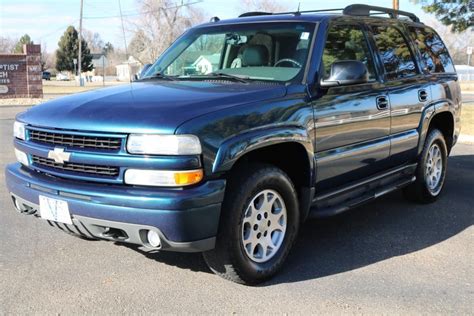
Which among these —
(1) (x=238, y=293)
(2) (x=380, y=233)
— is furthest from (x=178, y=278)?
(2) (x=380, y=233)

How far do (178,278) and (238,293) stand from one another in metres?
0.50

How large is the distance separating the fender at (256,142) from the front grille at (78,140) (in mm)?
644

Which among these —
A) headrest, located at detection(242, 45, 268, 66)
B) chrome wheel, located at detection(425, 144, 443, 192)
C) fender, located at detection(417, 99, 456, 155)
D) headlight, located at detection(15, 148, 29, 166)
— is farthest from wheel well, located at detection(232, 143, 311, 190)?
chrome wheel, located at detection(425, 144, 443, 192)

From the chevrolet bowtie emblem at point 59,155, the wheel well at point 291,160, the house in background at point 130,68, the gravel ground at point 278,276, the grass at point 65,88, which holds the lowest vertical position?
the gravel ground at point 278,276

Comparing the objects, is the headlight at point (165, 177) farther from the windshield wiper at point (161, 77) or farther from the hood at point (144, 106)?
the windshield wiper at point (161, 77)

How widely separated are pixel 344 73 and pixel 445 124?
9.48ft

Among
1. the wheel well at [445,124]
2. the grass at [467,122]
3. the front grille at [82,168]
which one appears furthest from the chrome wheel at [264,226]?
the grass at [467,122]

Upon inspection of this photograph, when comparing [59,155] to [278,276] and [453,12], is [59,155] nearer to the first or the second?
[278,276]

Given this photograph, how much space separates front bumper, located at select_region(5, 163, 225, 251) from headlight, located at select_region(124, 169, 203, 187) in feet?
0.14

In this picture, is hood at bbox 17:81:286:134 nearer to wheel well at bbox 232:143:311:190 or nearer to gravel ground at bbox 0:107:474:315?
wheel well at bbox 232:143:311:190

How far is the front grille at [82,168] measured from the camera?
3.33m

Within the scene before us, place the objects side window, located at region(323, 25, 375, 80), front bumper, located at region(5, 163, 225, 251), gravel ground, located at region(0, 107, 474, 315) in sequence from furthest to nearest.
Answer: side window, located at region(323, 25, 375, 80)
gravel ground, located at region(0, 107, 474, 315)
front bumper, located at region(5, 163, 225, 251)

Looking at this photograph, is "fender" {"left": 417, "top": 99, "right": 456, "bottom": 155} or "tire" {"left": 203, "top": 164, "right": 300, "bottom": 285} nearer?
"tire" {"left": 203, "top": 164, "right": 300, "bottom": 285}

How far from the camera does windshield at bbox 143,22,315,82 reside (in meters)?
4.39
